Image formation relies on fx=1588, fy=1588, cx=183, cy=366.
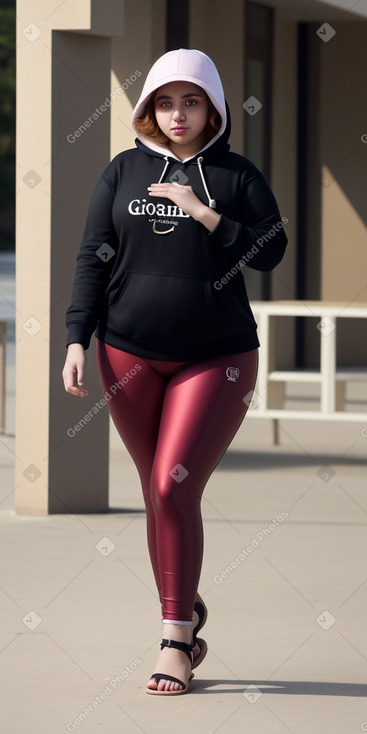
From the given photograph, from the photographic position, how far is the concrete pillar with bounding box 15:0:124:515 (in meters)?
A: 7.55

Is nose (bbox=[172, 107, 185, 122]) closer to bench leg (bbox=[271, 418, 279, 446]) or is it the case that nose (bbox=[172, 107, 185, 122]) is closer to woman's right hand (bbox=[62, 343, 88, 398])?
woman's right hand (bbox=[62, 343, 88, 398])

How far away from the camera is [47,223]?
24.7 feet

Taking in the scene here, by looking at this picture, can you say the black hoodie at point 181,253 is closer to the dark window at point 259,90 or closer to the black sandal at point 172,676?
the black sandal at point 172,676

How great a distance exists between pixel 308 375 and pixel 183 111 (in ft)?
19.0

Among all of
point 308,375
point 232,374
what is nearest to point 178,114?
point 232,374

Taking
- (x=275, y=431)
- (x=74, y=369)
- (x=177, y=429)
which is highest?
(x=74, y=369)

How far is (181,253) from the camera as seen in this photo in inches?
177

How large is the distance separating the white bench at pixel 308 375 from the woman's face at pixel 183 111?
525cm

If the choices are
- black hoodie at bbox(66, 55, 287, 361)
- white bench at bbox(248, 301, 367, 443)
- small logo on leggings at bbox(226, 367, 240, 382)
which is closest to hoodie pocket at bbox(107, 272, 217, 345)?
black hoodie at bbox(66, 55, 287, 361)

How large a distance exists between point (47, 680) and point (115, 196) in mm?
1478

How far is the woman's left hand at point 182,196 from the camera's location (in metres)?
4.42

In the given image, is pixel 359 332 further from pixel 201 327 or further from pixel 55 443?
pixel 201 327

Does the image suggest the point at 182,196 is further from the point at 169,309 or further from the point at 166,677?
the point at 166,677

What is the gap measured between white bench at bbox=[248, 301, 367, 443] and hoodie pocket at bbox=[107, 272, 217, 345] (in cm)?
527
